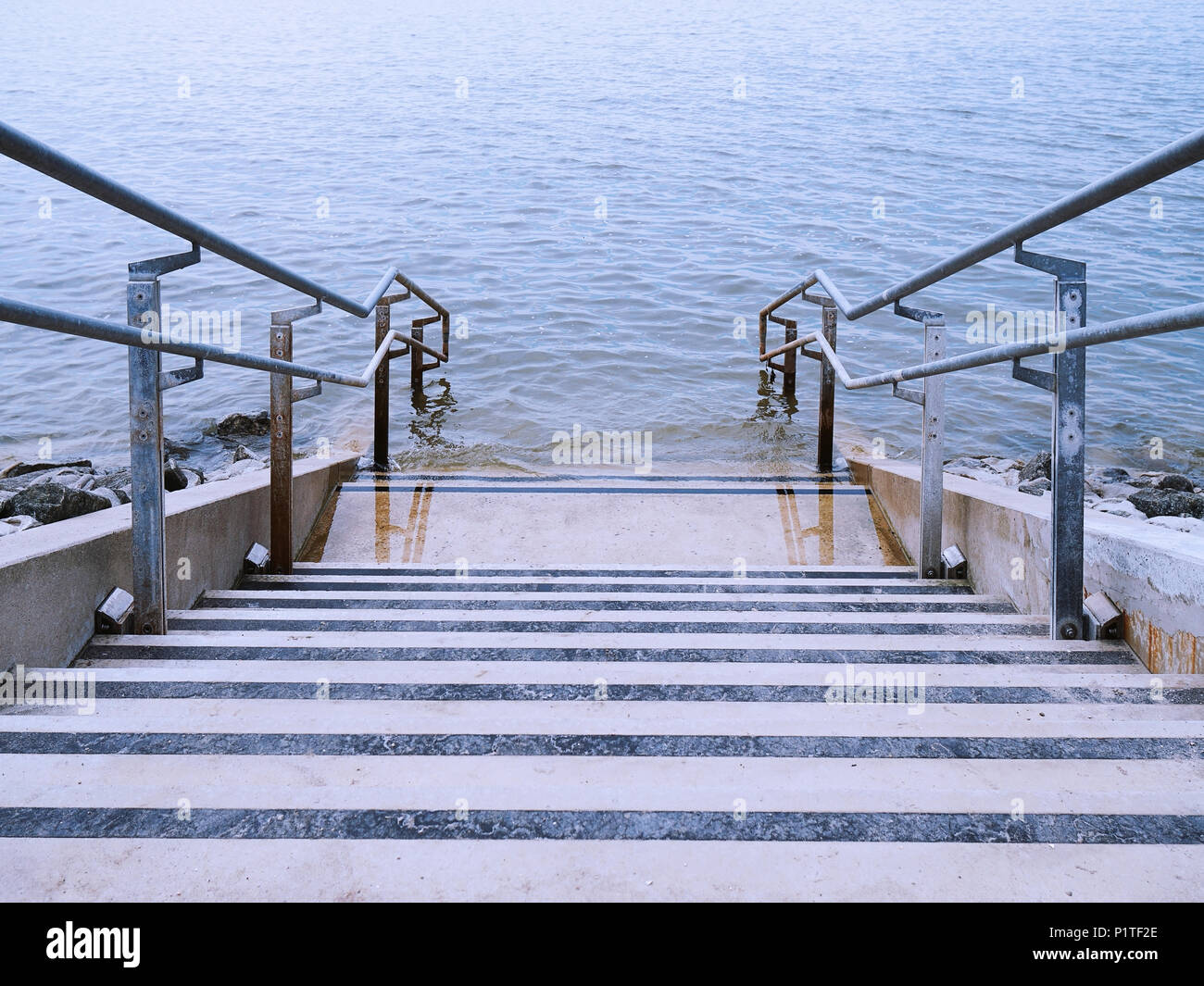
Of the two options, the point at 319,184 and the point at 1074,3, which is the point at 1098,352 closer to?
the point at 319,184

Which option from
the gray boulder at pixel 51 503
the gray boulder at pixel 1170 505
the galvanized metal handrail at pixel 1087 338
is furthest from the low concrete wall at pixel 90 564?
the gray boulder at pixel 1170 505

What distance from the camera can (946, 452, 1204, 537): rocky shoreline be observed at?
592 cm

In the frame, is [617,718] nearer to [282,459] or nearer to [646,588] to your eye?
[646,588]

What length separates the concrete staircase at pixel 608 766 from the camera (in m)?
1.51

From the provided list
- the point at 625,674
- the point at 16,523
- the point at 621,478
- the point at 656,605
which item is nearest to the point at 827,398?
the point at 621,478

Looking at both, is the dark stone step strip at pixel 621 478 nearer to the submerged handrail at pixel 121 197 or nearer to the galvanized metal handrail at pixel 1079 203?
the galvanized metal handrail at pixel 1079 203

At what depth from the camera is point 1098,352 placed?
1072 cm

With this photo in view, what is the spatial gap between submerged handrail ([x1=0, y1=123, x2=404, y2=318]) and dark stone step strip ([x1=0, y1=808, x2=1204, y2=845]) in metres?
1.19

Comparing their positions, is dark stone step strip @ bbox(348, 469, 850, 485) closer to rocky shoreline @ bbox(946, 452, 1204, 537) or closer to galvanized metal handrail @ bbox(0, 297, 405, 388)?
rocky shoreline @ bbox(946, 452, 1204, 537)

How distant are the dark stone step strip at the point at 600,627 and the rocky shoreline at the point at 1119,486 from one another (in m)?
2.60

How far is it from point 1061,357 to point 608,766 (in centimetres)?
184

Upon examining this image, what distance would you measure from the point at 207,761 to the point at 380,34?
1810 inches

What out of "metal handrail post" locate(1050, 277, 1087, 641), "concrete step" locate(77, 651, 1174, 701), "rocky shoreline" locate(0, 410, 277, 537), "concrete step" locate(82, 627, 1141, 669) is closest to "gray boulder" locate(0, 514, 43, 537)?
"rocky shoreline" locate(0, 410, 277, 537)

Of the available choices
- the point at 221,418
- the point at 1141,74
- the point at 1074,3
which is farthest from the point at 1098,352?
the point at 1074,3
